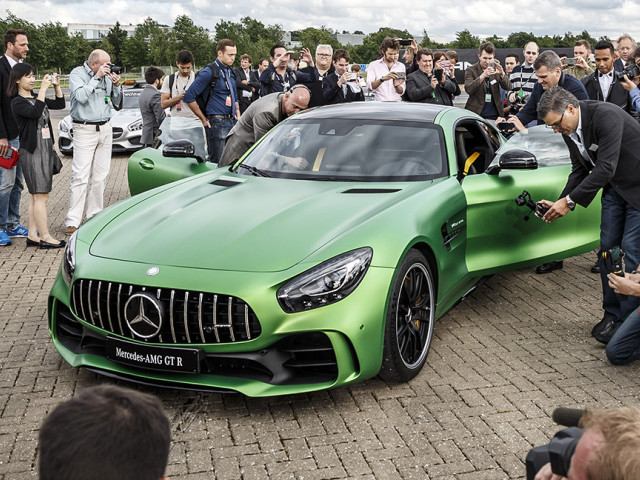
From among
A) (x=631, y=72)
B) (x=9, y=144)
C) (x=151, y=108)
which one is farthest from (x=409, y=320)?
(x=151, y=108)

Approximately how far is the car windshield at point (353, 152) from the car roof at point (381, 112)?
86 mm

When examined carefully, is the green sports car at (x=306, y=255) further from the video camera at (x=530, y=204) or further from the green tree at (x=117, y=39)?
the green tree at (x=117, y=39)

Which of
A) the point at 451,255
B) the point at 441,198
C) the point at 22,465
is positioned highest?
the point at 441,198

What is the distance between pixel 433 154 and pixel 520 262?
1115 millimetres

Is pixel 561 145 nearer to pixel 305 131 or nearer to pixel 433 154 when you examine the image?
pixel 433 154

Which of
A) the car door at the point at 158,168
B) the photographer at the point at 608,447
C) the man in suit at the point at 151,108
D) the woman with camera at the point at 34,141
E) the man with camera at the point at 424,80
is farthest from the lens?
the man in suit at the point at 151,108

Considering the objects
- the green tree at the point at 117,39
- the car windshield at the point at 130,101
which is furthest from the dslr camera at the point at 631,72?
the green tree at the point at 117,39

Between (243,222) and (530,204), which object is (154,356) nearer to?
(243,222)

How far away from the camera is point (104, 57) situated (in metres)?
8.69

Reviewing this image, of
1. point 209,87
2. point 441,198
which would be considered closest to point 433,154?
point 441,198

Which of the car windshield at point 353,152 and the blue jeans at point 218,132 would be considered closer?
the car windshield at point 353,152

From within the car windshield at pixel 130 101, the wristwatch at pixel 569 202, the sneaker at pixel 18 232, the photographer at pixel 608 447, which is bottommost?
the sneaker at pixel 18 232

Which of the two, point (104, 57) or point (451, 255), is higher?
point (104, 57)

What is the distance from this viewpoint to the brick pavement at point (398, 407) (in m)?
3.78
